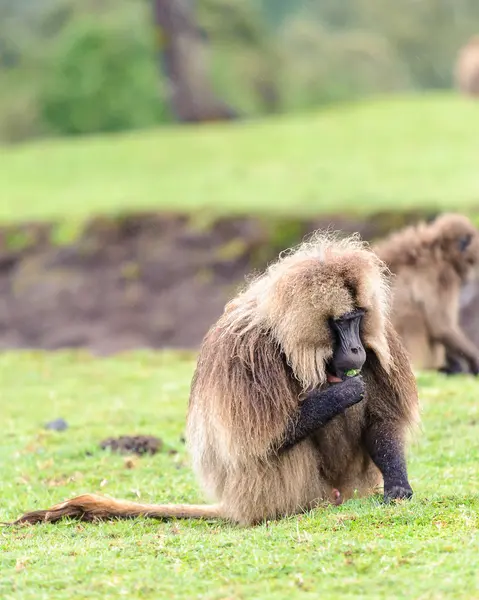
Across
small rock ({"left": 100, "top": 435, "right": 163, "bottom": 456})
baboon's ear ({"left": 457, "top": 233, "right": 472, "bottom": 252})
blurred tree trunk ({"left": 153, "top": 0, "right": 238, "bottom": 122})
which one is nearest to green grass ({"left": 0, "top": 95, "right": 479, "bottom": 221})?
blurred tree trunk ({"left": 153, "top": 0, "right": 238, "bottom": 122})

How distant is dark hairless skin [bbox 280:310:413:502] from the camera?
6.57 metres

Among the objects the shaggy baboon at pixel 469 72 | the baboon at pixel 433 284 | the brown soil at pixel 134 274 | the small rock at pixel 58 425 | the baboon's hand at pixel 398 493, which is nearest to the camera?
the baboon's hand at pixel 398 493

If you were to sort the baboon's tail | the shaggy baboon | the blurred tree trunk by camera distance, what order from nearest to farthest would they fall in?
the baboon's tail, the shaggy baboon, the blurred tree trunk

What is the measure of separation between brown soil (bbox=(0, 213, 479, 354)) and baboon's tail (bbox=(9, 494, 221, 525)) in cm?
1116

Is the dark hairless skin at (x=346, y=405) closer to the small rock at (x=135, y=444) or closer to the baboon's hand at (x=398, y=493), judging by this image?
the baboon's hand at (x=398, y=493)

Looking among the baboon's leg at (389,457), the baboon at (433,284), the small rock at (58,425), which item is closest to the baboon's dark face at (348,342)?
the baboon's leg at (389,457)

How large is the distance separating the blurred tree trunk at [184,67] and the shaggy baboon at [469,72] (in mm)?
5959

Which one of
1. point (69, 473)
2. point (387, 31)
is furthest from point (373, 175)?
point (387, 31)

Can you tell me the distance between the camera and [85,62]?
3034cm

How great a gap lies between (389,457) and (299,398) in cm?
68

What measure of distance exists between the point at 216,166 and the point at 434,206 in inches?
250

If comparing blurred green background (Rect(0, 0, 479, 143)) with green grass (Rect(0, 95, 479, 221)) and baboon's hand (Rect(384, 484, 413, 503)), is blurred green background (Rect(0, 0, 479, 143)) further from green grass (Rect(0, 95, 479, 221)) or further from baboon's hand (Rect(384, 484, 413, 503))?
baboon's hand (Rect(384, 484, 413, 503))

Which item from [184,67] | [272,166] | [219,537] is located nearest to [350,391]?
[219,537]

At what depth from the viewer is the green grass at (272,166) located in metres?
21.1
